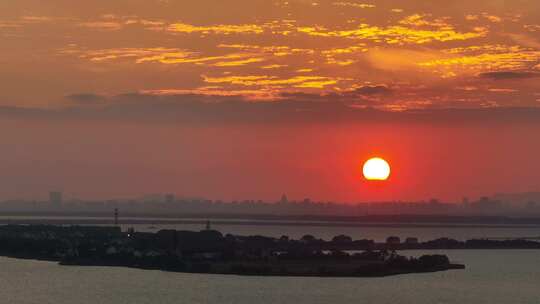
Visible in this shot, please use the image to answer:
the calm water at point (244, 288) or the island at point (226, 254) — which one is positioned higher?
the island at point (226, 254)

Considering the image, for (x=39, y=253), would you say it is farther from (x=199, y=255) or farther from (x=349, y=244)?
(x=349, y=244)

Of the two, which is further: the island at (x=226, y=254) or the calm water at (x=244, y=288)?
the island at (x=226, y=254)

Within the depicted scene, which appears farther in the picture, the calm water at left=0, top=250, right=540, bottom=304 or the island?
the island

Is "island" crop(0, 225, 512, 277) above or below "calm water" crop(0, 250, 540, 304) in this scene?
above

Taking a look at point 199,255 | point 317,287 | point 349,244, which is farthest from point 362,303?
point 349,244
